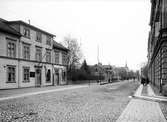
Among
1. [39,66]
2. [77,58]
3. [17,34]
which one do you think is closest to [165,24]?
[17,34]

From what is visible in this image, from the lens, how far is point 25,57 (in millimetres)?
32625

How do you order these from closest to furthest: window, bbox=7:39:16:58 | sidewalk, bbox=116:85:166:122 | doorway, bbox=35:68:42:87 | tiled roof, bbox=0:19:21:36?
sidewalk, bbox=116:85:166:122, tiled roof, bbox=0:19:21:36, window, bbox=7:39:16:58, doorway, bbox=35:68:42:87

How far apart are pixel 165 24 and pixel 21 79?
2210cm

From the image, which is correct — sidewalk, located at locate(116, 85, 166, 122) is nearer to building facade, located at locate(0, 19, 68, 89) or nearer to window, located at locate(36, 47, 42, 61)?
building facade, located at locate(0, 19, 68, 89)

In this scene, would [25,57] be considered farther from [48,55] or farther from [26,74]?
[48,55]

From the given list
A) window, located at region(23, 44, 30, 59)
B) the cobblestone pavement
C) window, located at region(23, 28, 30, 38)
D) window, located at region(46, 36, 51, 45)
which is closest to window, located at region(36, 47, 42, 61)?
window, located at region(23, 44, 30, 59)

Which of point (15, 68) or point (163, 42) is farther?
point (15, 68)

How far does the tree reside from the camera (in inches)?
2525

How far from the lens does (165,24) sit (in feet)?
56.2

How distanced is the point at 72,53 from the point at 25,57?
3238cm

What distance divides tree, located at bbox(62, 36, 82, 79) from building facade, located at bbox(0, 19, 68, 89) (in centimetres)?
2030

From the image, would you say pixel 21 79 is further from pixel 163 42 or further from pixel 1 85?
pixel 163 42

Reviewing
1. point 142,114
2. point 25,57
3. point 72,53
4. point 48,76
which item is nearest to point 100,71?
point 72,53

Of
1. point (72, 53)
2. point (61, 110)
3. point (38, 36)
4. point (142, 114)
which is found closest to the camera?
point (142, 114)
